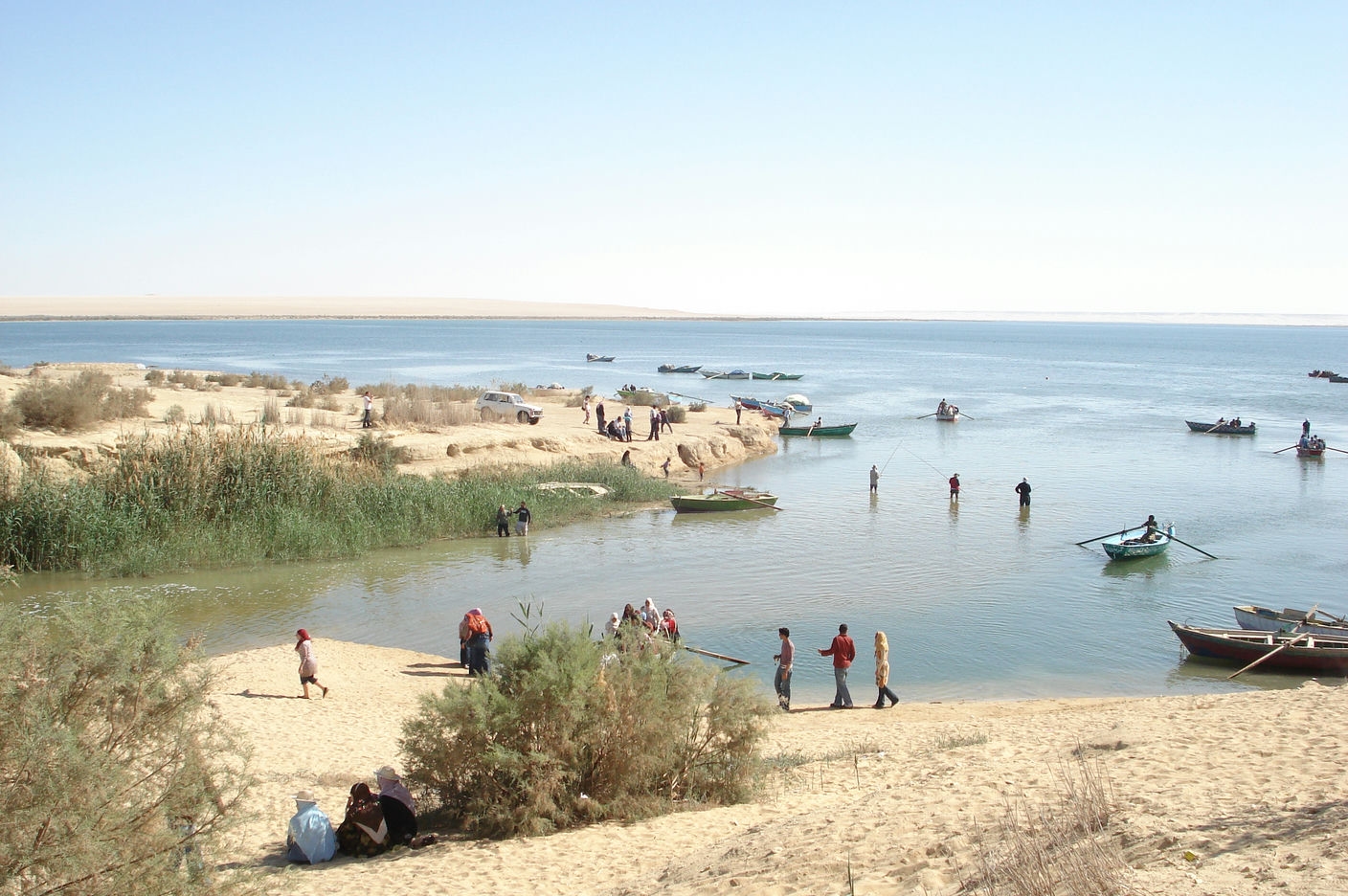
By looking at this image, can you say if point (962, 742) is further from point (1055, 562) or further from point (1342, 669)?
point (1055, 562)

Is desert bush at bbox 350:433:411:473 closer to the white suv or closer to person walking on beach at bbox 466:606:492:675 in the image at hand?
the white suv

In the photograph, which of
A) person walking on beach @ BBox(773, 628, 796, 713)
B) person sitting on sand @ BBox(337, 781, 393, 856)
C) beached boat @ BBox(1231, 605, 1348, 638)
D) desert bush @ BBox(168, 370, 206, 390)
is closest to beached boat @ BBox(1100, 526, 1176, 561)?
beached boat @ BBox(1231, 605, 1348, 638)

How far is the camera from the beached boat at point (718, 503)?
3272 cm

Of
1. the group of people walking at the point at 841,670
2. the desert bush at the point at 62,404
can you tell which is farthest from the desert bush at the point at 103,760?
the desert bush at the point at 62,404

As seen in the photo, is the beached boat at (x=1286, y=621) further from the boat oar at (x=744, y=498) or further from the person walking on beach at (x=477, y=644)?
the boat oar at (x=744, y=498)

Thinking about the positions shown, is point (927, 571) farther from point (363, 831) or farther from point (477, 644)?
point (363, 831)

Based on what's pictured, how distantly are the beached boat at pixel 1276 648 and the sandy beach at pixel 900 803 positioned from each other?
130 inches

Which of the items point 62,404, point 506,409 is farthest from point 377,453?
point 506,409

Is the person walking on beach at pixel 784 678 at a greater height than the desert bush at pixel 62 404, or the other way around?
the desert bush at pixel 62 404

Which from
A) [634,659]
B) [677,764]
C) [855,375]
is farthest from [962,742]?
[855,375]

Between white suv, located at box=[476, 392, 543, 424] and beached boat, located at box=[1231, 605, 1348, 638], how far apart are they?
97.1 ft

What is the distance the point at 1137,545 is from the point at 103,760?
1039 inches

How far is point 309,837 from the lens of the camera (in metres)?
9.10

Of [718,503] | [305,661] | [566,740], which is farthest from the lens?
[718,503]
